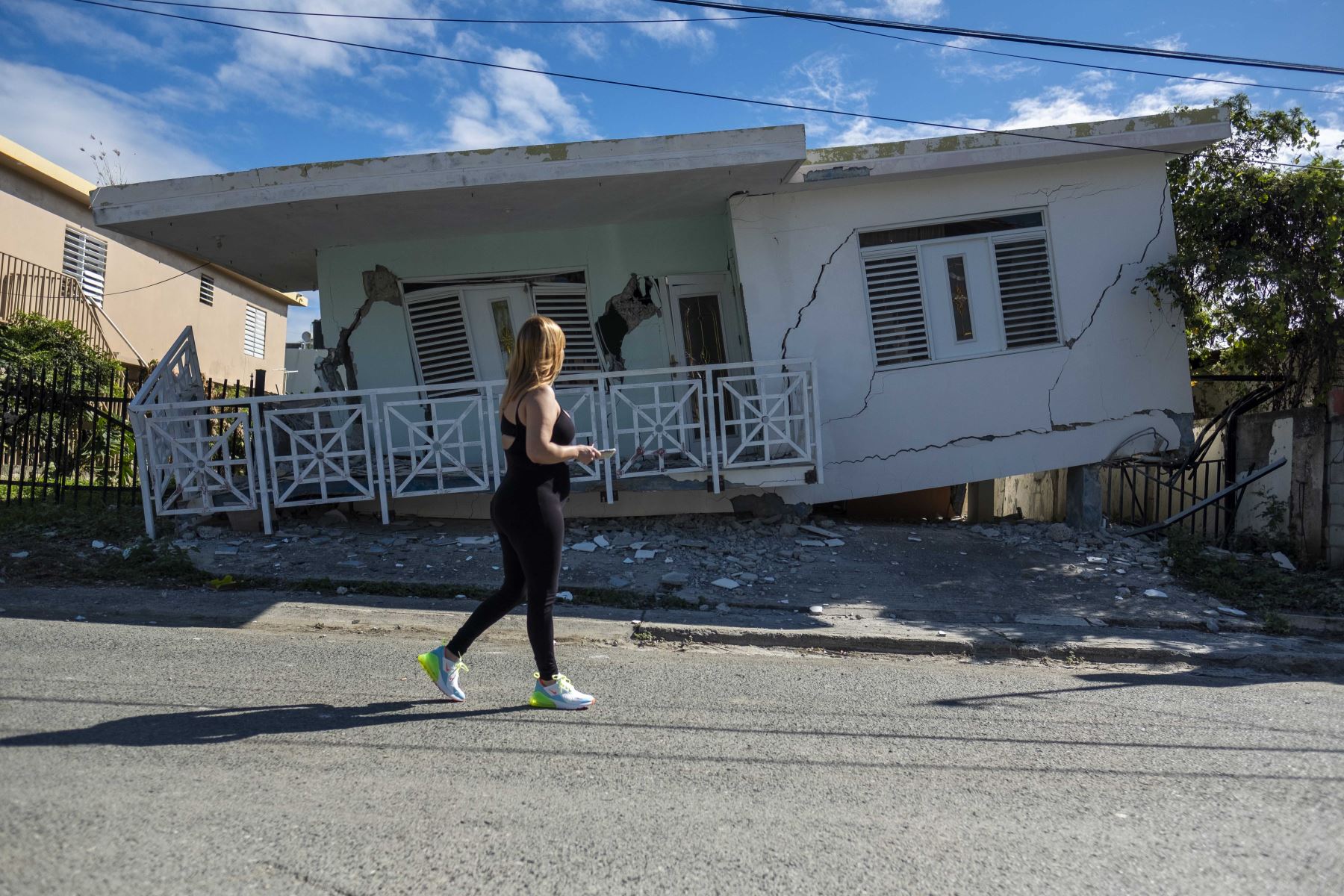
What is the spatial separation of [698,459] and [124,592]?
457 cm

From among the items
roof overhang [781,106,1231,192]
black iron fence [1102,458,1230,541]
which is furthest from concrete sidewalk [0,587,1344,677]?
roof overhang [781,106,1231,192]

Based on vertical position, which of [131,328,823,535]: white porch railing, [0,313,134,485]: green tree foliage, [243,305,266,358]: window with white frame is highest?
[243,305,266,358]: window with white frame

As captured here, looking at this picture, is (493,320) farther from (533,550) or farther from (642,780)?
(642,780)

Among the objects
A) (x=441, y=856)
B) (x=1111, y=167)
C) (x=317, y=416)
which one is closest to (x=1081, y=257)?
(x=1111, y=167)

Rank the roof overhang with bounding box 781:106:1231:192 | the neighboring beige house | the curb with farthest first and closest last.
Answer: the neighboring beige house, the roof overhang with bounding box 781:106:1231:192, the curb

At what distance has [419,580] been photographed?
20.9 ft

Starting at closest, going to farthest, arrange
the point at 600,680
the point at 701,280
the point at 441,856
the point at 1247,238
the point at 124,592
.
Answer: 1. the point at 441,856
2. the point at 600,680
3. the point at 124,592
4. the point at 1247,238
5. the point at 701,280

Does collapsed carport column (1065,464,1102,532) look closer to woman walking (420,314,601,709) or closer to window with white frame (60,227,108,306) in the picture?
woman walking (420,314,601,709)

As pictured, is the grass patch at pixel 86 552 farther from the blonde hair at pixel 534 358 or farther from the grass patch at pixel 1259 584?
the grass patch at pixel 1259 584

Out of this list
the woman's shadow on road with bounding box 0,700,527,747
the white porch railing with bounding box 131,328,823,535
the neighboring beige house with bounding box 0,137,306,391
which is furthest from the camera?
the neighboring beige house with bounding box 0,137,306,391

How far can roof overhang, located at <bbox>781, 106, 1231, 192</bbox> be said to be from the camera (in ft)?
25.4

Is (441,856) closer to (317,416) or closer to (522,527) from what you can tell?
(522,527)

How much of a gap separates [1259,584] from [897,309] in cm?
372

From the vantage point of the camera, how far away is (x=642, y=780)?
3076 mm
